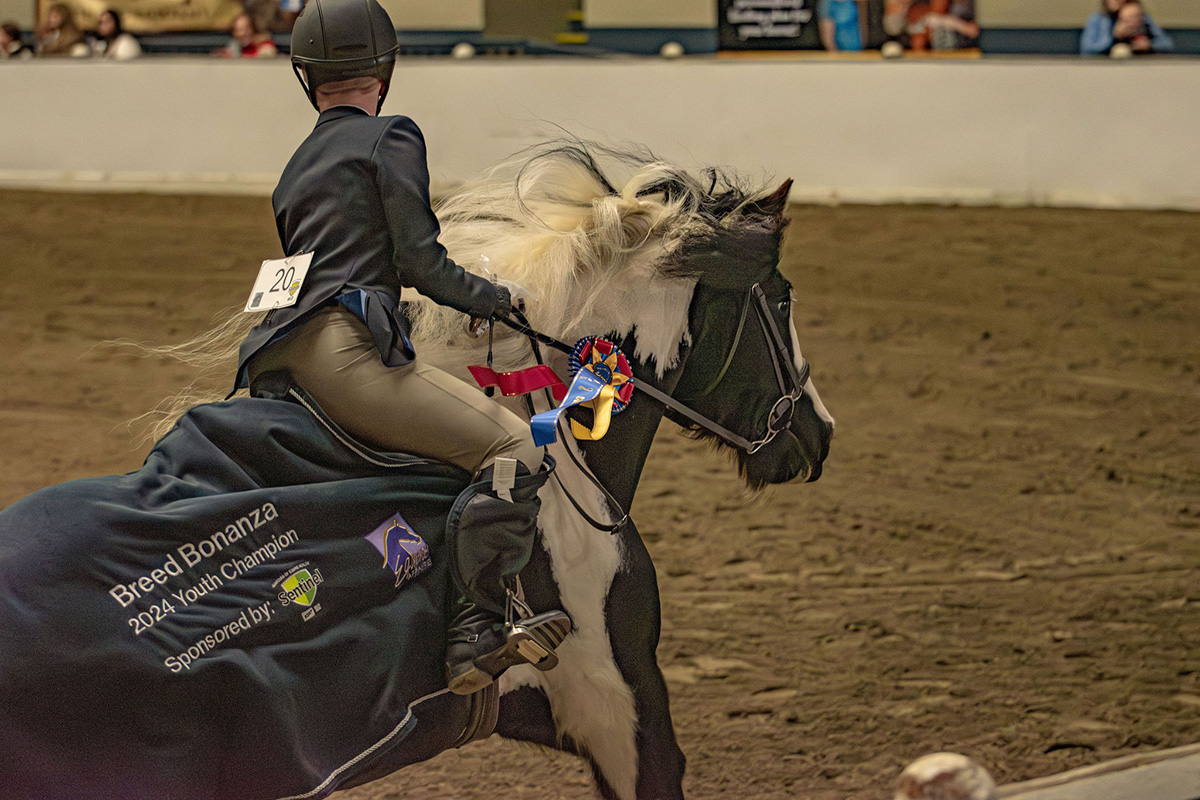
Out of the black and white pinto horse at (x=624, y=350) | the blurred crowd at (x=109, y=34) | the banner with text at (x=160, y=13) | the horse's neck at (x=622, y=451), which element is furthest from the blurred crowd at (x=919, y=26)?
the horse's neck at (x=622, y=451)

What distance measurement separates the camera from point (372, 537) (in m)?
2.00

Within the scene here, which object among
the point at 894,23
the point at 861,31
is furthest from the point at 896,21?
the point at 861,31

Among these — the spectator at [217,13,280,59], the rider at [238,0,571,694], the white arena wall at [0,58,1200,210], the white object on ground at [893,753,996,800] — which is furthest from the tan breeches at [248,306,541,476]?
the spectator at [217,13,280,59]

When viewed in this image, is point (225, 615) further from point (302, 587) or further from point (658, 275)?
point (658, 275)

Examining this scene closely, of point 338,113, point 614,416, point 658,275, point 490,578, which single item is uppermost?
point 338,113

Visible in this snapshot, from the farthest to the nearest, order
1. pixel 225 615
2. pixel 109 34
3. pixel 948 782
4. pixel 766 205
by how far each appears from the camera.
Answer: pixel 109 34 → pixel 766 205 → pixel 225 615 → pixel 948 782

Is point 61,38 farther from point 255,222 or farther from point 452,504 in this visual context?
point 452,504

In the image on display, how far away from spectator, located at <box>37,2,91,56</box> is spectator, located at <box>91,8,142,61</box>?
0.37 feet

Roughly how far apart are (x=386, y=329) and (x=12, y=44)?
8.74 metres

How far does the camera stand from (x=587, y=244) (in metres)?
2.33

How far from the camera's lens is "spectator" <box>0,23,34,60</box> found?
8.93 m

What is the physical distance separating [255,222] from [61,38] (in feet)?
8.53

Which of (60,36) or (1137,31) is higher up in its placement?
(60,36)

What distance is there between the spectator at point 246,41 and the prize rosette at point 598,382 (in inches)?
284
